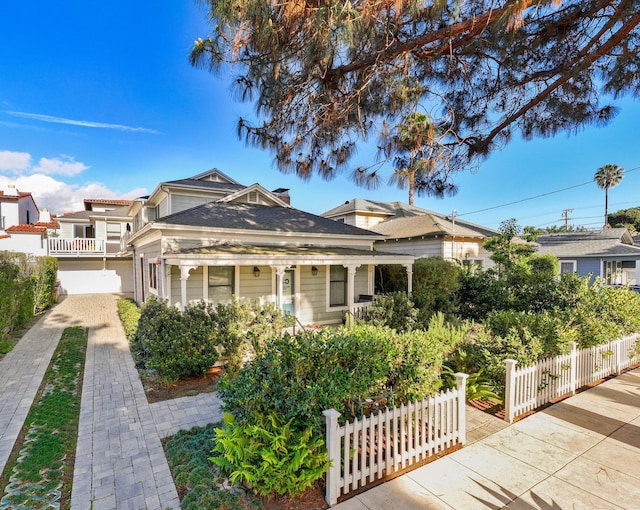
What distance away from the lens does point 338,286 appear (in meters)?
12.3

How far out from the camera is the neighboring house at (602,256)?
22.0 metres

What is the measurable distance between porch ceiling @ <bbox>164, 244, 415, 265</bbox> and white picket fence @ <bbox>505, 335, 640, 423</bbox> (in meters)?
6.18

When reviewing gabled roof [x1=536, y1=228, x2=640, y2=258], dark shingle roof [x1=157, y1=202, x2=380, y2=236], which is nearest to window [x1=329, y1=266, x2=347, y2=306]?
dark shingle roof [x1=157, y1=202, x2=380, y2=236]

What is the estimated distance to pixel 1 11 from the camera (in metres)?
8.05

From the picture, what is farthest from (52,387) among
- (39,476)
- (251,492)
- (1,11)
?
(1,11)

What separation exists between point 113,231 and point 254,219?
48.9ft

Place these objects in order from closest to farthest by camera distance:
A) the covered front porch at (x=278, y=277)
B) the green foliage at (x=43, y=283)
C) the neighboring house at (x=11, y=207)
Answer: the covered front porch at (x=278, y=277)
the green foliage at (x=43, y=283)
the neighboring house at (x=11, y=207)

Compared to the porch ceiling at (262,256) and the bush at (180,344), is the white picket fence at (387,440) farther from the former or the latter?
the porch ceiling at (262,256)

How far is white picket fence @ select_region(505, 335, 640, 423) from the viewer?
4.62m

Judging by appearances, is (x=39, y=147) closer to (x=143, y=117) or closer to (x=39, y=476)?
(x=143, y=117)

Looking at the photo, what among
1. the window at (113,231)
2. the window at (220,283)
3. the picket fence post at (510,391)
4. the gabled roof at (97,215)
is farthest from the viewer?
the gabled roof at (97,215)

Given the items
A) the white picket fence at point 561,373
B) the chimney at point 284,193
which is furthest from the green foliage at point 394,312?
the chimney at point 284,193

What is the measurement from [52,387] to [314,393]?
234 inches

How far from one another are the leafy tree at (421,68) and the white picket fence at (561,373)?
4.50m
